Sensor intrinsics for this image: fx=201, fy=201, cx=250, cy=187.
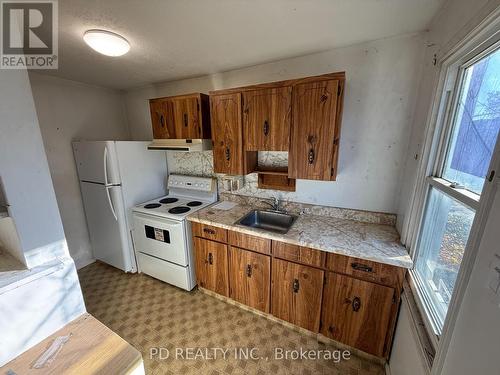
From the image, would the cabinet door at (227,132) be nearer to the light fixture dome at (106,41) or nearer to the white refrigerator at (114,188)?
the light fixture dome at (106,41)

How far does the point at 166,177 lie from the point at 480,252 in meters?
3.08

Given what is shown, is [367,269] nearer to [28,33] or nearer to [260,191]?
[260,191]

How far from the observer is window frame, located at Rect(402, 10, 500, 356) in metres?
0.70

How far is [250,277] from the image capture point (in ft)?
6.23

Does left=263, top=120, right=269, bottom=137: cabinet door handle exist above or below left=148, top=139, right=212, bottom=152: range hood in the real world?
above

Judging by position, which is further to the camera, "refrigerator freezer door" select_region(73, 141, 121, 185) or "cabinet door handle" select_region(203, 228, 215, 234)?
"refrigerator freezer door" select_region(73, 141, 121, 185)

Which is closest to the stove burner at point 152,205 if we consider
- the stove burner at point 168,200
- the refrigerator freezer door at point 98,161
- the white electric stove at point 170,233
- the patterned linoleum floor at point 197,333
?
the white electric stove at point 170,233

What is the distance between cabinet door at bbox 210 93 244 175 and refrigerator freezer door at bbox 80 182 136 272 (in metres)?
1.34

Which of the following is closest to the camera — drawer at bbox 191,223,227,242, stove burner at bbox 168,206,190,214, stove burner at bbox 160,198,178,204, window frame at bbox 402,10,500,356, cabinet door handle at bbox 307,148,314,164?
window frame at bbox 402,10,500,356

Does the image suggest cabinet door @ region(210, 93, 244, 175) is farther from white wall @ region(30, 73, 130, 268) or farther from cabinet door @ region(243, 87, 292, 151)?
white wall @ region(30, 73, 130, 268)

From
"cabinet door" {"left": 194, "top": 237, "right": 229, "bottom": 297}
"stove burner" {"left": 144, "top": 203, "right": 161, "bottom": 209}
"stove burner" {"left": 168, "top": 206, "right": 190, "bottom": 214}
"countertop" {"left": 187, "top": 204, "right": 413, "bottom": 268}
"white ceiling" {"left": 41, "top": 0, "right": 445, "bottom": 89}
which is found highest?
"white ceiling" {"left": 41, "top": 0, "right": 445, "bottom": 89}

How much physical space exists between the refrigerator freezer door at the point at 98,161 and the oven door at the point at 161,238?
21.6 inches

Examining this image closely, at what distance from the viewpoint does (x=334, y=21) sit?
52.7 inches

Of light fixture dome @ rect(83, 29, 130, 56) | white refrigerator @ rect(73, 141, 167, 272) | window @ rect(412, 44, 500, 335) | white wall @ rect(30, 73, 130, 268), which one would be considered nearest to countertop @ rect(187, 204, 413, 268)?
window @ rect(412, 44, 500, 335)
